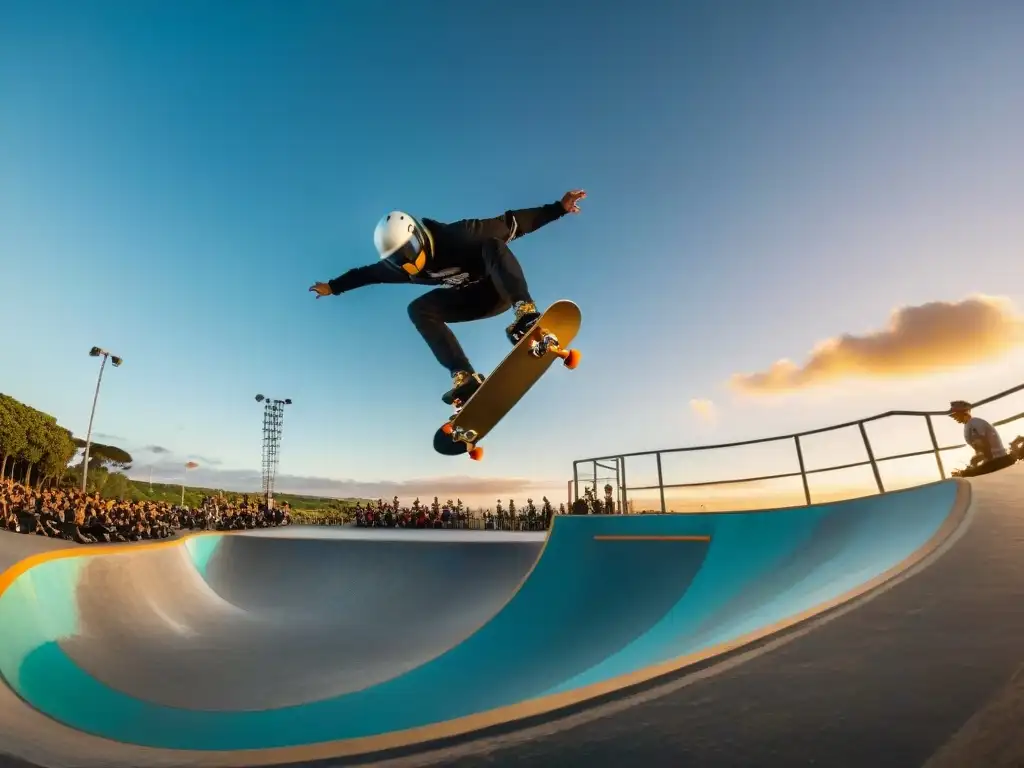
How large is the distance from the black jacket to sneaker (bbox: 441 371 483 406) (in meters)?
0.95

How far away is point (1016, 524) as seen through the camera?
7.68 ft

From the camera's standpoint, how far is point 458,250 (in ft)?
15.8

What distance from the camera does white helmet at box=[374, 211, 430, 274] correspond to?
4.58 m

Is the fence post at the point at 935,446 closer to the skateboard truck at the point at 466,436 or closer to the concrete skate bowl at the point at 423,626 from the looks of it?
the concrete skate bowl at the point at 423,626

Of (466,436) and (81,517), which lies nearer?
(466,436)

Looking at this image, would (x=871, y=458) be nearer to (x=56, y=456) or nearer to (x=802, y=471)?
(x=802, y=471)

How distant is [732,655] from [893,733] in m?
0.44

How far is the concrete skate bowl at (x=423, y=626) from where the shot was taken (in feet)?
9.63

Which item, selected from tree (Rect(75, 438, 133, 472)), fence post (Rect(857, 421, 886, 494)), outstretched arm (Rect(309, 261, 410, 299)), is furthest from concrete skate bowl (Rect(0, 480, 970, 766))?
tree (Rect(75, 438, 133, 472))

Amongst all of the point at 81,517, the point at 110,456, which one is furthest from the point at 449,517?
the point at 110,456

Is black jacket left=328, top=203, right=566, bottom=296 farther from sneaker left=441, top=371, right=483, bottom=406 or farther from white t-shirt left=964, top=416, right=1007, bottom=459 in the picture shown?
white t-shirt left=964, top=416, right=1007, bottom=459

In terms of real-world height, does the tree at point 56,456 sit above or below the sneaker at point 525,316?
above

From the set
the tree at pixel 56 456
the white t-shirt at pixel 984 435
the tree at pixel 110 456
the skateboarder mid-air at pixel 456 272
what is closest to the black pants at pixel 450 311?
the skateboarder mid-air at pixel 456 272

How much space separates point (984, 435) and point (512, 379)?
5.25m
